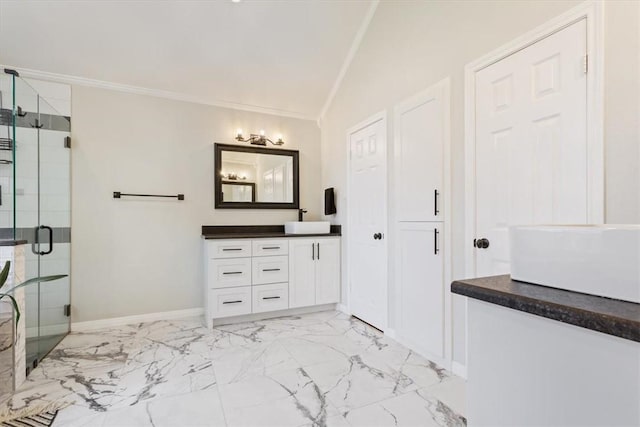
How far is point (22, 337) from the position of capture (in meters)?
2.02

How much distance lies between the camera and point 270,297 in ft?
10.6

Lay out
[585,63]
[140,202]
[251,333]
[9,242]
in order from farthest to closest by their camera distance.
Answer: [140,202] → [251,333] → [9,242] → [585,63]

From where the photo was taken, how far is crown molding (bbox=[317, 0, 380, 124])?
9.60ft

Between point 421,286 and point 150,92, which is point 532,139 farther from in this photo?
point 150,92

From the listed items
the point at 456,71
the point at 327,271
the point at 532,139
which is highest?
the point at 456,71

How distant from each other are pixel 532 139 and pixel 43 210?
347 centimetres

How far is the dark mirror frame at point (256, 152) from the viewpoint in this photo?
3.51 m

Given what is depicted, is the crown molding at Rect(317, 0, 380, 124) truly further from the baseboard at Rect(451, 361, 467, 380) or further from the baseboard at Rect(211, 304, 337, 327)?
the baseboard at Rect(451, 361, 467, 380)

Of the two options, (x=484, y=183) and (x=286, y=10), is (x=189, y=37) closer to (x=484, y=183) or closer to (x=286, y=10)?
(x=286, y=10)

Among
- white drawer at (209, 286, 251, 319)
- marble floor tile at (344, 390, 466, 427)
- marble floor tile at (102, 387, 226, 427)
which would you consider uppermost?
white drawer at (209, 286, 251, 319)

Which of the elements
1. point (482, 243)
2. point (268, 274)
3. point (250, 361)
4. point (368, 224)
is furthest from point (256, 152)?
point (482, 243)

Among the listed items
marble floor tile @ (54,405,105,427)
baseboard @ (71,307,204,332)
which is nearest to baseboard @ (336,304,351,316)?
baseboard @ (71,307,204,332)

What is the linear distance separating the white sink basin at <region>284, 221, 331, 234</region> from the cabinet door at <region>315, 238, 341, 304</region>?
147 millimetres

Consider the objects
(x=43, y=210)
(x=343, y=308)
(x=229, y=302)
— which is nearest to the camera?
(x=43, y=210)
